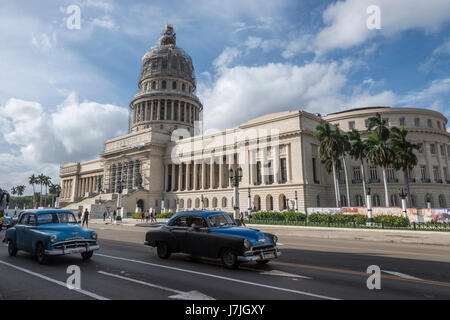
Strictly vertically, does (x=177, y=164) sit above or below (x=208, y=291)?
above

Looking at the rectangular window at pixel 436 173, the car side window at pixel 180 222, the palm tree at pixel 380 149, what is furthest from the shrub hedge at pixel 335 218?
the rectangular window at pixel 436 173

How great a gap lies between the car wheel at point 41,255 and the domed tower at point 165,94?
251ft

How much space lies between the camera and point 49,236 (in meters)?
9.07

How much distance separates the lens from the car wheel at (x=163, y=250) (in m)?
10.3

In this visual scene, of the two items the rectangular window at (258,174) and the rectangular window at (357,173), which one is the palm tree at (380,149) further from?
the rectangular window at (258,174)

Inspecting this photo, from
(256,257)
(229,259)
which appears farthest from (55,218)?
(256,257)

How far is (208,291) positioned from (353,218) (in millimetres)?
25032

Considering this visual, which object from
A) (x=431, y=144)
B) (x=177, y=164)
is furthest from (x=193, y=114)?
(x=431, y=144)

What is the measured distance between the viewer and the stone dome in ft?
294

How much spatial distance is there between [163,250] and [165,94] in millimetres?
80478

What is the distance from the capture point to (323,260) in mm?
10352
